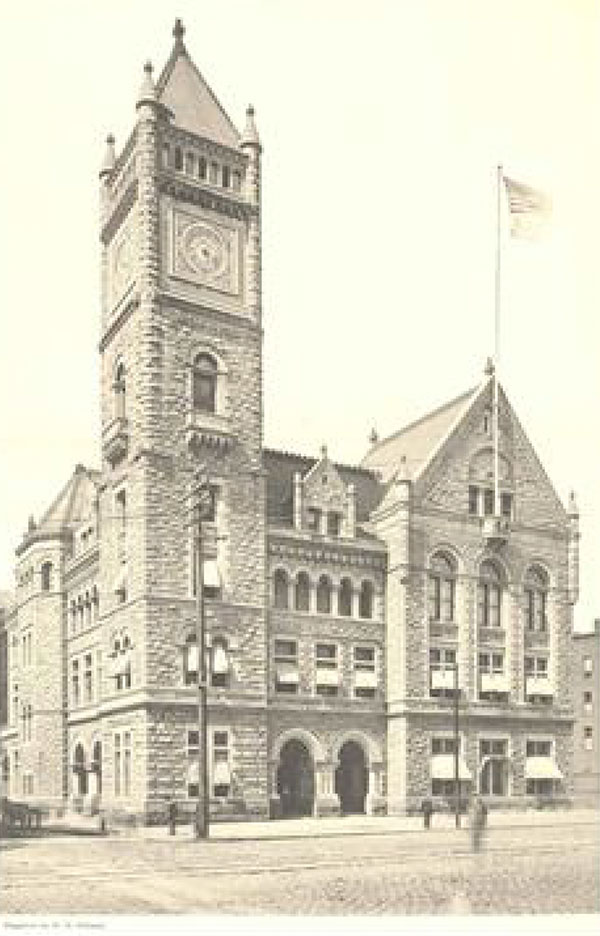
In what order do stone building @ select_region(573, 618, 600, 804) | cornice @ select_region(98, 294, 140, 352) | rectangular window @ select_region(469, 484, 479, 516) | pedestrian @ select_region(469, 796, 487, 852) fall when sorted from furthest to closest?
stone building @ select_region(573, 618, 600, 804) < rectangular window @ select_region(469, 484, 479, 516) < cornice @ select_region(98, 294, 140, 352) < pedestrian @ select_region(469, 796, 487, 852)

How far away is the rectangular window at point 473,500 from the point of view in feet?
157

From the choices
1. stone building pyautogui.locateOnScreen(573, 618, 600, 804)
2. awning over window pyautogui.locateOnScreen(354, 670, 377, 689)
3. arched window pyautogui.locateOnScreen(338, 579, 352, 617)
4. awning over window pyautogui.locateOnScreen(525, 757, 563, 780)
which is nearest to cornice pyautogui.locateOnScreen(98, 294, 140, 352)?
arched window pyautogui.locateOnScreen(338, 579, 352, 617)

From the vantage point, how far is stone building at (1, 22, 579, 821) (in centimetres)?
4056

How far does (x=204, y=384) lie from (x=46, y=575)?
563 inches

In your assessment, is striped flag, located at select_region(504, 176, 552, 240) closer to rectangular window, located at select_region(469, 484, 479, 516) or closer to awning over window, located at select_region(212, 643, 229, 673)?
awning over window, located at select_region(212, 643, 229, 673)

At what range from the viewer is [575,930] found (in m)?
18.3

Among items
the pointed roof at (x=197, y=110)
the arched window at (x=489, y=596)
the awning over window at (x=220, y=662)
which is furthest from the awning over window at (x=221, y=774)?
the pointed roof at (x=197, y=110)

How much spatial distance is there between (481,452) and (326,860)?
25.9m

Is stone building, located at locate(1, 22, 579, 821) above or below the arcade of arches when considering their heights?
above

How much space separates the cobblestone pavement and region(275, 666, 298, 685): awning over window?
13165mm

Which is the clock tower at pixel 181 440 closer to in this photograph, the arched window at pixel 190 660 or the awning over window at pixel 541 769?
the arched window at pixel 190 660

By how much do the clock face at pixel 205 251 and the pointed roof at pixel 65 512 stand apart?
472 inches

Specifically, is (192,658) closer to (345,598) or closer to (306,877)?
(345,598)

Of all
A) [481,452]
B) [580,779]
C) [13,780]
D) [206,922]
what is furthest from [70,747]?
[580,779]
